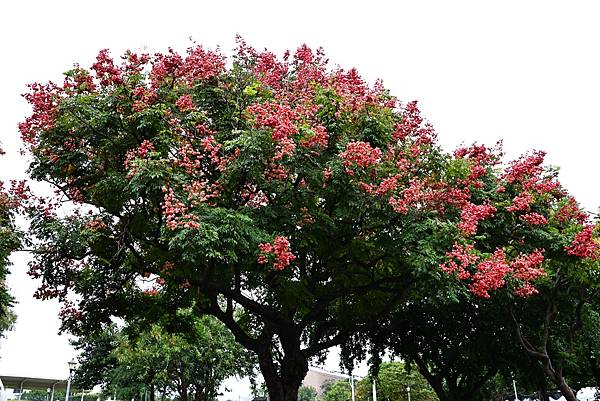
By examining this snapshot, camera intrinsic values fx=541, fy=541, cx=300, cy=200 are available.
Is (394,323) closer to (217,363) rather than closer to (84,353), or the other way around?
(217,363)

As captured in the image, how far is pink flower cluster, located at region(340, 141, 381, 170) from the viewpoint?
331 inches

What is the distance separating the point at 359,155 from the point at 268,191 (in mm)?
1693

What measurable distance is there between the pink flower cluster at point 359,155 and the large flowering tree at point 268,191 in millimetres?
37

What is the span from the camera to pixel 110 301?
11.9 m

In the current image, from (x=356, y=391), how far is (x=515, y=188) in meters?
34.8

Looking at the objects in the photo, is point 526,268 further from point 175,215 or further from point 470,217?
point 175,215

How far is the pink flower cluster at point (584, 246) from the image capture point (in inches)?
403

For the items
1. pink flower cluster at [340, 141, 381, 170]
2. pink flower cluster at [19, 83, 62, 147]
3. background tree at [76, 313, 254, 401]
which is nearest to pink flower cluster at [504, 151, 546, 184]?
pink flower cluster at [340, 141, 381, 170]

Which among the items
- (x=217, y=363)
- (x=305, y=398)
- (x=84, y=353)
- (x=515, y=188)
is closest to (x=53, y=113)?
(x=515, y=188)

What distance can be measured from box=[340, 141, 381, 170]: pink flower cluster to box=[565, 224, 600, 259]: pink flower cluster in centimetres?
464

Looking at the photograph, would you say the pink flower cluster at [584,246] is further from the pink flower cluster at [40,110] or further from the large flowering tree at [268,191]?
the pink flower cluster at [40,110]

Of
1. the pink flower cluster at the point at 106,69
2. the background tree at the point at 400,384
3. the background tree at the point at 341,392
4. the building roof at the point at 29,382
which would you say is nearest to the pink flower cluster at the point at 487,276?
the pink flower cluster at the point at 106,69

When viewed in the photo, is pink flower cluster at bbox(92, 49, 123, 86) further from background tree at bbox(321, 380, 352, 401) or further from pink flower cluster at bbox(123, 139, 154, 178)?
background tree at bbox(321, 380, 352, 401)

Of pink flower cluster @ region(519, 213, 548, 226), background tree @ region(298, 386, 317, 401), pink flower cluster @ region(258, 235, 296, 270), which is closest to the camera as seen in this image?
pink flower cluster @ region(258, 235, 296, 270)
